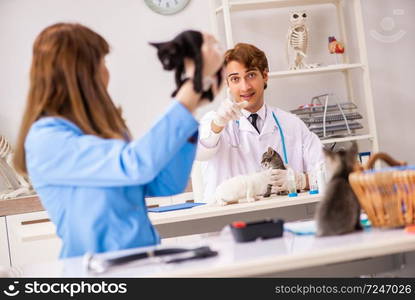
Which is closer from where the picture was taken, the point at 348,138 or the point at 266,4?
the point at 348,138

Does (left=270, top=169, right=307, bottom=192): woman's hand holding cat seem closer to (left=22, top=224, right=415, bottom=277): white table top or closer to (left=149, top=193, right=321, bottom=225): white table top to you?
(left=149, top=193, right=321, bottom=225): white table top

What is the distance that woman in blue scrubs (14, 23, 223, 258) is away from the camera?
1323 millimetres

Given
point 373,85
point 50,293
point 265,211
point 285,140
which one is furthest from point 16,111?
point 50,293

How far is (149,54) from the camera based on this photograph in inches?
165

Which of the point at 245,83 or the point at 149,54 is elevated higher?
the point at 149,54

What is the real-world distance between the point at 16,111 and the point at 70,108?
107 inches

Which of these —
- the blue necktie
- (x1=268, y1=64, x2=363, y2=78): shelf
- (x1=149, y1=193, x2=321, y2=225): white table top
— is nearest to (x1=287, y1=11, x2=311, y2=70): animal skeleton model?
(x1=268, y1=64, x2=363, y2=78): shelf

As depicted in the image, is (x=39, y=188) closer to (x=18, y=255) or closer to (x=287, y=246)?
(x=287, y=246)

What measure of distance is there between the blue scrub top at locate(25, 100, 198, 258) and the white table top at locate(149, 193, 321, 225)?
0.91 metres

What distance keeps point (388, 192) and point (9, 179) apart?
298 cm

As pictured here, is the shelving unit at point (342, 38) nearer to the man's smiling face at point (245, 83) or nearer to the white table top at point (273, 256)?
the man's smiling face at point (245, 83)

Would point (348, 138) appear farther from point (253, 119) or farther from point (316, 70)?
point (253, 119)

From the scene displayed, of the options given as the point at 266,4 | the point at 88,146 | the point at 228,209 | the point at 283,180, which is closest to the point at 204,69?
the point at 88,146

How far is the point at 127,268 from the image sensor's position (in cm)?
125
